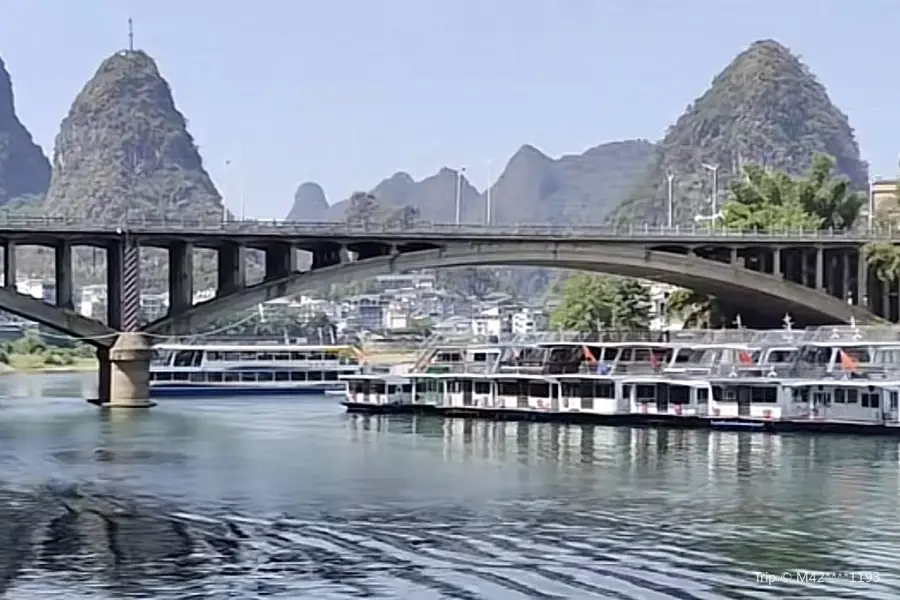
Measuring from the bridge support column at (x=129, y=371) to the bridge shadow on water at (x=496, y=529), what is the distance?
24.0 metres

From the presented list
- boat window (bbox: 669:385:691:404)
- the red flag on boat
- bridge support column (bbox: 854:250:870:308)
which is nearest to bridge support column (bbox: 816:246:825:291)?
bridge support column (bbox: 854:250:870:308)

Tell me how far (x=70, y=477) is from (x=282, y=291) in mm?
32480

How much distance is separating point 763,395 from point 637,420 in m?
5.82

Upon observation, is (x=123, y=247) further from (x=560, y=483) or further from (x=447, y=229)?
(x=560, y=483)

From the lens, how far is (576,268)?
95312mm

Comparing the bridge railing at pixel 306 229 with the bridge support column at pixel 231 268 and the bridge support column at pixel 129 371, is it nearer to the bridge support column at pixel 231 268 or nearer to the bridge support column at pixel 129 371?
the bridge support column at pixel 231 268

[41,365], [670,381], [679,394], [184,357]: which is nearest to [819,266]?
[679,394]

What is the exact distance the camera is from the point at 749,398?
69.6 meters

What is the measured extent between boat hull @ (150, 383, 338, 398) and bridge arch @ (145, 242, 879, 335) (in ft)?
58.2

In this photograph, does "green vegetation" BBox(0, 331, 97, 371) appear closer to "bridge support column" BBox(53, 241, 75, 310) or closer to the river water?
"bridge support column" BBox(53, 241, 75, 310)

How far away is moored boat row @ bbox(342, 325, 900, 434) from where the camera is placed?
66.9 m

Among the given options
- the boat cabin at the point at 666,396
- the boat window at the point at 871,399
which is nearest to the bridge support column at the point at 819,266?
the boat cabin at the point at 666,396

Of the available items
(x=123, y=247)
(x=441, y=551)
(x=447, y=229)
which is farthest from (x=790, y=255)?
(x=441, y=551)

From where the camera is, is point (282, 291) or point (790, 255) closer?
point (282, 291)
